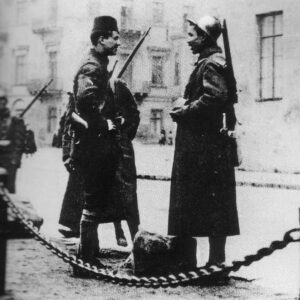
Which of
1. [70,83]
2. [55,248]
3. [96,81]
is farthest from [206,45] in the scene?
[55,248]

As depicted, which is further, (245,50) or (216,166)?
(245,50)

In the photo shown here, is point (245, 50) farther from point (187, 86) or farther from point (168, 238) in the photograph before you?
point (168, 238)

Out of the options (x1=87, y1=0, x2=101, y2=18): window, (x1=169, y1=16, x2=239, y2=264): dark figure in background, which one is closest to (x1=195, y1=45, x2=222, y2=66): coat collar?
(x1=169, y1=16, x2=239, y2=264): dark figure in background

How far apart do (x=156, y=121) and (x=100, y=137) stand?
19.8 inches

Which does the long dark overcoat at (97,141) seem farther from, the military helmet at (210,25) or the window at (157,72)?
the military helmet at (210,25)

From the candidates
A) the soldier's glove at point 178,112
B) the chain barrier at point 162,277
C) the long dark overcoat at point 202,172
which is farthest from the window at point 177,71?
the chain barrier at point 162,277

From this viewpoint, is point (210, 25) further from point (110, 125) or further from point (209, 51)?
point (110, 125)

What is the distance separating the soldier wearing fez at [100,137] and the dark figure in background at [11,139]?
37cm

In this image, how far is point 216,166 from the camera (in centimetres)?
437

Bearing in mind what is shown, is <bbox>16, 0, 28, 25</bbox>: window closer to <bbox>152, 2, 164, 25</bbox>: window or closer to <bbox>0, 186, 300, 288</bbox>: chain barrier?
<bbox>152, 2, 164, 25</bbox>: window

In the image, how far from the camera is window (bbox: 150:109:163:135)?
4.64m

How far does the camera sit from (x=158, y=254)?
425 cm

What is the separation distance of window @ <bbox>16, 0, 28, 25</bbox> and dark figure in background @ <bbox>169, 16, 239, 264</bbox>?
1.13 metres

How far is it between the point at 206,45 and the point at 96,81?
760 millimetres
